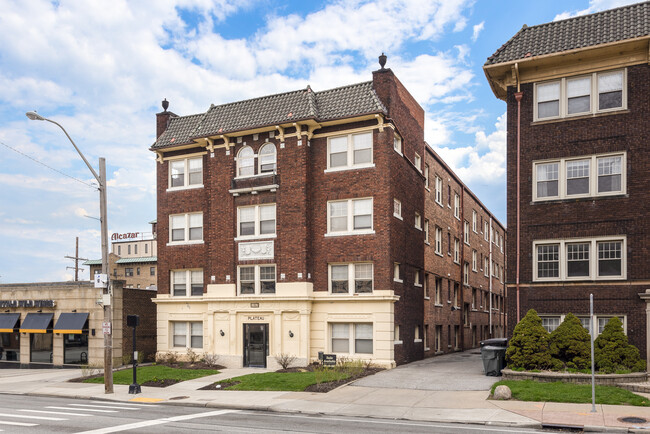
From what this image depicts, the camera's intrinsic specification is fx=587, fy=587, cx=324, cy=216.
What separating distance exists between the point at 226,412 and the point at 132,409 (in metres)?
3.11

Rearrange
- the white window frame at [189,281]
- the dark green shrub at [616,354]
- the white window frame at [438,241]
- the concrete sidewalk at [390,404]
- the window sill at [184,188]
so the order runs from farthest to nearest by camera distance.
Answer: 1. the white window frame at [438,241]
2. the window sill at [184,188]
3. the white window frame at [189,281]
4. the dark green shrub at [616,354]
5. the concrete sidewalk at [390,404]

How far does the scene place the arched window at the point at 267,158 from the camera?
2906 cm

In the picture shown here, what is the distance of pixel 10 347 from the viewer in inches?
1351

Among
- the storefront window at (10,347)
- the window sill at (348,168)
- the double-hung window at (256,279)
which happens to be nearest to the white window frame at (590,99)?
the window sill at (348,168)

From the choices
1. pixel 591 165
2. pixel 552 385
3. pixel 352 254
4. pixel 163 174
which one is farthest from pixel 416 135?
pixel 552 385

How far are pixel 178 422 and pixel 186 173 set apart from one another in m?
18.9

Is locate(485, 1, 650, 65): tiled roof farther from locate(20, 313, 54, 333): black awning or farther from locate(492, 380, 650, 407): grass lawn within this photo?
locate(20, 313, 54, 333): black awning

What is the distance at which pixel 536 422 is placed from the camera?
1451cm

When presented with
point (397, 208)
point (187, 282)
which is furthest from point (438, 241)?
point (187, 282)

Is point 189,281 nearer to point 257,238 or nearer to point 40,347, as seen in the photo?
point 257,238

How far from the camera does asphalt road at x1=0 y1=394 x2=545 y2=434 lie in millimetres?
13999

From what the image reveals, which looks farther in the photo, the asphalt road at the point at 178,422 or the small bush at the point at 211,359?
the small bush at the point at 211,359

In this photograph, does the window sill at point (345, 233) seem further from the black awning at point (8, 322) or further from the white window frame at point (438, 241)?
the black awning at point (8, 322)

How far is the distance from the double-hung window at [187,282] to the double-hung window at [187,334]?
1.55m
